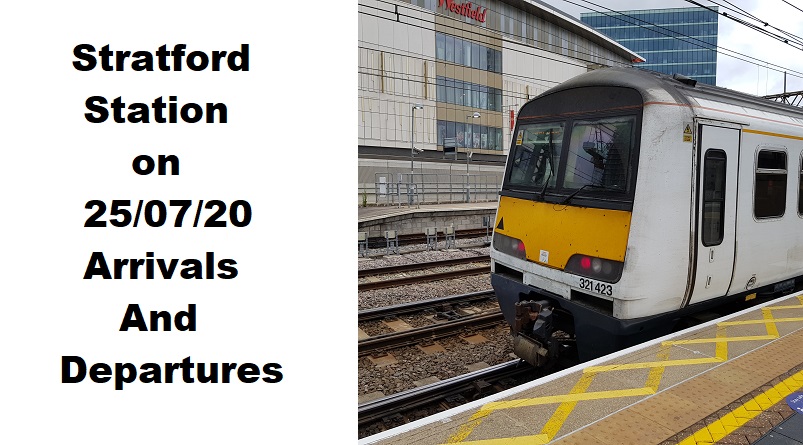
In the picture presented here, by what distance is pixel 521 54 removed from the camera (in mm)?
44375

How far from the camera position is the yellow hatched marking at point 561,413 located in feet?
11.5

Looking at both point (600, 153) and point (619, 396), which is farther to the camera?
point (600, 153)

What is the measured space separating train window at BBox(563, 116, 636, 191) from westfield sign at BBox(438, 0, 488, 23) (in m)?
36.7

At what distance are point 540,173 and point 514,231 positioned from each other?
30.1 inches

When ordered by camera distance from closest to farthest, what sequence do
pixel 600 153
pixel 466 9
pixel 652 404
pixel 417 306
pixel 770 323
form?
pixel 652 404
pixel 600 153
pixel 770 323
pixel 417 306
pixel 466 9

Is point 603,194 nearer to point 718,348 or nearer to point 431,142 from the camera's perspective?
point 718,348

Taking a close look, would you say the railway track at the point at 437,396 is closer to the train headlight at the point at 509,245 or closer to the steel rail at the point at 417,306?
the train headlight at the point at 509,245

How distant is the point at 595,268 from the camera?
520cm

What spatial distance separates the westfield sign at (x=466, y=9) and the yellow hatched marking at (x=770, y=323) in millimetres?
37005

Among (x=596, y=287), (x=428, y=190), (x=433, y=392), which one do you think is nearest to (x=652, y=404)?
(x=596, y=287)

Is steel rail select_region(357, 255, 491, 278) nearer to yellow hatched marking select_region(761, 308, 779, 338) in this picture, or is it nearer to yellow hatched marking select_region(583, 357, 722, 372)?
yellow hatched marking select_region(761, 308, 779, 338)

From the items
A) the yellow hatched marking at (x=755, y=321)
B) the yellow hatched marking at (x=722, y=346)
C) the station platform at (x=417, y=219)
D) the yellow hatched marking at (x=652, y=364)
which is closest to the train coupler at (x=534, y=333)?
the yellow hatched marking at (x=652, y=364)

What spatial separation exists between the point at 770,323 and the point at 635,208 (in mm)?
2459

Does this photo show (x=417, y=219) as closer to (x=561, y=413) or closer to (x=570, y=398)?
(x=570, y=398)
